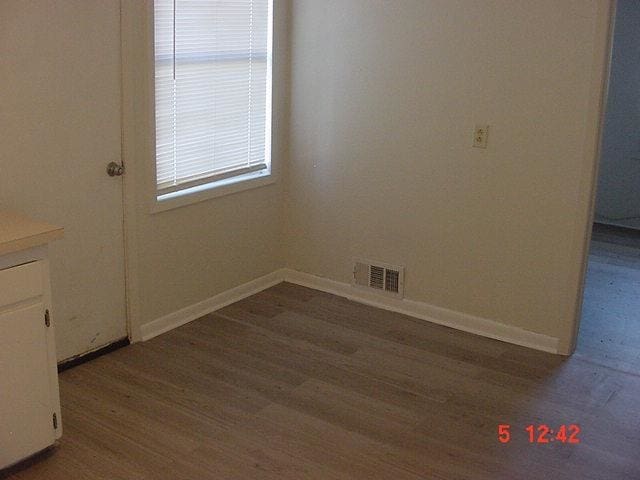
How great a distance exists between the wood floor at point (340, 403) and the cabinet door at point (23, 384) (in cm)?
14

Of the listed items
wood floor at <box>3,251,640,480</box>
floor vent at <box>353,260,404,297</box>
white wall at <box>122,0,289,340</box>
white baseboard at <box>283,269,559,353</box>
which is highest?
white wall at <box>122,0,289,340</box>

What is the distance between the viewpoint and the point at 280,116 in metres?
4.43

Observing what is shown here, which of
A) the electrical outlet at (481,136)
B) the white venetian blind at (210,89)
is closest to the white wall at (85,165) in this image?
the white venetian blind at (210,89)

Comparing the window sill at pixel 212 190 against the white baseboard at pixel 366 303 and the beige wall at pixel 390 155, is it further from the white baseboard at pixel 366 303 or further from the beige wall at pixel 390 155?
the white baseboard at pixel 366 303

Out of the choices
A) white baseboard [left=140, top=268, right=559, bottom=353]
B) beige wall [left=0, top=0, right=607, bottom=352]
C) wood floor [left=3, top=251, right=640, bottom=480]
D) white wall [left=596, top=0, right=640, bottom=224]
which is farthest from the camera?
white wall [left=596, top=0, right=640, bottom=224]

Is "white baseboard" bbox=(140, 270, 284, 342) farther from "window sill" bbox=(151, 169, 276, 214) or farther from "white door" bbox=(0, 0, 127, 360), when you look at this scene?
"window sill" bbox=(151, 169, 276, 214)

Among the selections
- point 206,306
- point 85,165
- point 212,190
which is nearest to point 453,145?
point 212,190

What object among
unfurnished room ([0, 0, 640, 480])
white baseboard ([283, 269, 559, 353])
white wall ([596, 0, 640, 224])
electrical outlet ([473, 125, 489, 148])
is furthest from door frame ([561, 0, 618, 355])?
white wall ([596, 0, 640, 224])

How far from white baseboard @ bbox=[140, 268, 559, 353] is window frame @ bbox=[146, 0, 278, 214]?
559 mm

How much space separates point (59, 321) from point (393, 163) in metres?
1.84

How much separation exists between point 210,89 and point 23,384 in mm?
1819

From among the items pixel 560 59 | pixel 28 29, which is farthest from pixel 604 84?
pixel 28 29

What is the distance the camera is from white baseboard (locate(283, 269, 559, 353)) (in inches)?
154

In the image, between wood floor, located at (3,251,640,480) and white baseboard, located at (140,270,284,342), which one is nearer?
wood floor, located at (3,251,640,480)
